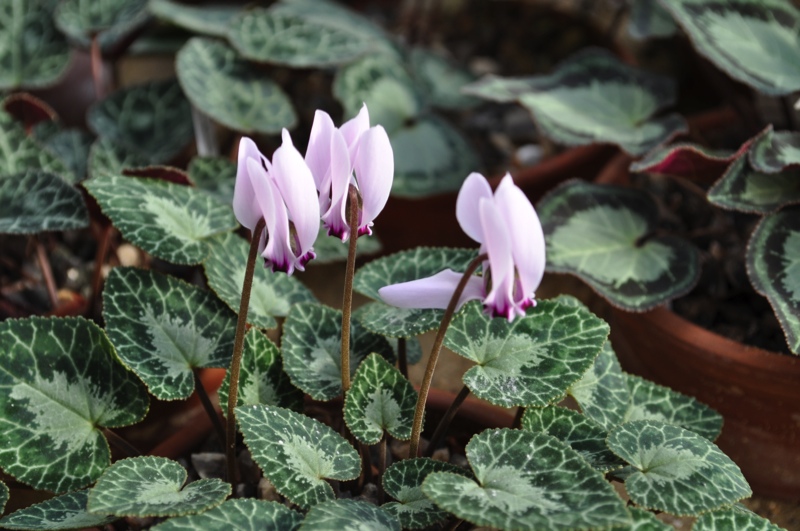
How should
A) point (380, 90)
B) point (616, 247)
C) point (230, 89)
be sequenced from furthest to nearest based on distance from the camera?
point (380, 90) < point (230, 89) < point (616, 247)

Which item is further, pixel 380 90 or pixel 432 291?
pixel 380 90

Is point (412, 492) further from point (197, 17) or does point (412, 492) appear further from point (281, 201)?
point (197, 17)

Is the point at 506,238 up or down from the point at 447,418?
up

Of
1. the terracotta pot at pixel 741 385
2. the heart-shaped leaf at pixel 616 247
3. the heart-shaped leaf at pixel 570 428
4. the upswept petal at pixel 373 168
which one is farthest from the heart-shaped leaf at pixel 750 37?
the upswept petal at pixel 373 168

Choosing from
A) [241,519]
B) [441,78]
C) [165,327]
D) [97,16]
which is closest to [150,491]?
[241,519]

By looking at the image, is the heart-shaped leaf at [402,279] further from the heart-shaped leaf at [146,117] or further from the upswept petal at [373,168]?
the heart-shaped leaf at [146,117]

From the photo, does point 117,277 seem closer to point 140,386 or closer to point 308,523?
point 140,386

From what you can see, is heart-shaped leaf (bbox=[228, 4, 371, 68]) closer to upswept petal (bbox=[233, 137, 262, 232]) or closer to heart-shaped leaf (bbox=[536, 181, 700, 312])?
heart-shaped leaf (bbox=[536, 181, 700, 312])

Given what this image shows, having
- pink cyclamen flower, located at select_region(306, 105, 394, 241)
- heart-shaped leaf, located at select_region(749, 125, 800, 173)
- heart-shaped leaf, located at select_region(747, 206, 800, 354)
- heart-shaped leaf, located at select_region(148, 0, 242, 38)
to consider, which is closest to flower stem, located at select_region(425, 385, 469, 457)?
pink cyclamen flower, located at select_region(306, 105, 394, 241)
